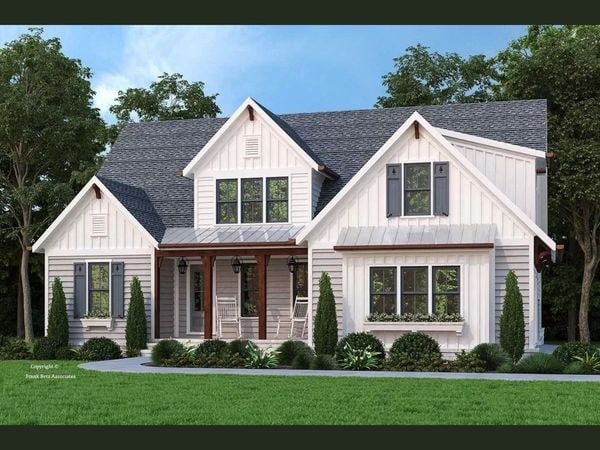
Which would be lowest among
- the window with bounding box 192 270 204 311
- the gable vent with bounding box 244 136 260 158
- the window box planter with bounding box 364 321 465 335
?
the window box planter with bounding box 364 321 465 335

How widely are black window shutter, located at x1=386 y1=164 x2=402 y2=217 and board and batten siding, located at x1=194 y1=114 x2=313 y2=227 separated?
322 centimetres

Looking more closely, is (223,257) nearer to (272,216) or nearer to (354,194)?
(272,216)

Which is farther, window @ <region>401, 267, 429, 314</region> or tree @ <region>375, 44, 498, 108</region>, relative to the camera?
tree @ <region>375, 44, 498, 108</region>

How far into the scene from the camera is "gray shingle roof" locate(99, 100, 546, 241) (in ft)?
96.3

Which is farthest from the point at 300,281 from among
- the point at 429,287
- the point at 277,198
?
the point at 429,287

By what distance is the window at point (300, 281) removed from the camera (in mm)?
28984

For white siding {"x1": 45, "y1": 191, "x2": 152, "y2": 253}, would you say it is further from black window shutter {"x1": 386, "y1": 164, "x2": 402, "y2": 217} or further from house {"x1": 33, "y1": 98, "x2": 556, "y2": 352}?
black window shutter {"x1": 386, "y1": 164, "x2": 402, "y2": 217}

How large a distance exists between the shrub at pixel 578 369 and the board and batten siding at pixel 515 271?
10.7 ft

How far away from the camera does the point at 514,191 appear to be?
26.8 m

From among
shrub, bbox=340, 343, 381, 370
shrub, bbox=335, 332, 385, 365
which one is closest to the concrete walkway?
shrub, bbox=340, 343, 381, 370

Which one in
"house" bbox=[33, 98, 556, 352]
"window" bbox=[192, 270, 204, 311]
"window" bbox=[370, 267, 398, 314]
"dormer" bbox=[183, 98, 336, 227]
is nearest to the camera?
"house" bbox=[33, 98, 556, 352]

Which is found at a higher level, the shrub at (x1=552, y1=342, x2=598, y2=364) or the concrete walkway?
the shrub at (x1=552, y1=342, x2=598, y2=364)

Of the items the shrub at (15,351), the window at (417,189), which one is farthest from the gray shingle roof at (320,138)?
the shrub at (15,351)

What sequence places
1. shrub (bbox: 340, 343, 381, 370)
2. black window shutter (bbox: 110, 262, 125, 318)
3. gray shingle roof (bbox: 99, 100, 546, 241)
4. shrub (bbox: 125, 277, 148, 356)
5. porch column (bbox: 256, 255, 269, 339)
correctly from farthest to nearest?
1. gray shingle roof (bbox: 99, 100, 546, 241)
2. black window shutter (bbox: 110, 262, 125, 318)
3. shrub (bbox: 125, 277, 148, 356)
4. porch column (bbox: 256, 255, 269, 339)
5. shrub (bbox: 340, 343, 381, 370)
